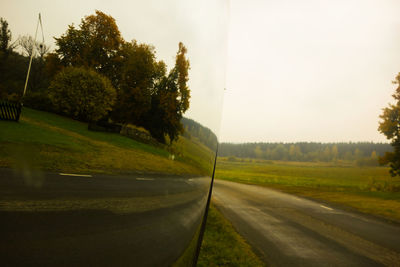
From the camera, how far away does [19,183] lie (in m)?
0.29

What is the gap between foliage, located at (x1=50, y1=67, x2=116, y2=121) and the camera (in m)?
0.49

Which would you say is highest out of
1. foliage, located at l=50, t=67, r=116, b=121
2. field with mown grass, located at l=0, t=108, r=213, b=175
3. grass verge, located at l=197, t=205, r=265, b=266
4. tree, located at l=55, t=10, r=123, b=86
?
tree, located at l=55, t=10, r=123, b=86

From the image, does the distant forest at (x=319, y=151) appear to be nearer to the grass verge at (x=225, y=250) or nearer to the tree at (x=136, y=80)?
the grass verge at (x=225, y=250)

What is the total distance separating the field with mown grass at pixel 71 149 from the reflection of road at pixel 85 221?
21mm

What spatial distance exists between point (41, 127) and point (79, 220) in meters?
0.20

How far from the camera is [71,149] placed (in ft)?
1.34

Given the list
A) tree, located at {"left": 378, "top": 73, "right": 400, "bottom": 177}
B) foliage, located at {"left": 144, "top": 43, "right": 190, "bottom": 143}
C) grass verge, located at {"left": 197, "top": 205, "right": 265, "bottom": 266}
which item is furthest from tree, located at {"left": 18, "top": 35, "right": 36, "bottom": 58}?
tree, located at {"left": 378, "top": 73, "right": 400, "bottom": 177}

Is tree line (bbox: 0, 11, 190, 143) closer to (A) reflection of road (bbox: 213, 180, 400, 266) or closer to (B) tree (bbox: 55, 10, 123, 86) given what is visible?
(B) tree (bbox: 55, 10, 123, 86)

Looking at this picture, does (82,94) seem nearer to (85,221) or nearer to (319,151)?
(85,221)

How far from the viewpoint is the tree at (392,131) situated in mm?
26891

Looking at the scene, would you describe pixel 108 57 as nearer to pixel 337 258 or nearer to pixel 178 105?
pixel 178 105

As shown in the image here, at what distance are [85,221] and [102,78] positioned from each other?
1.03 ft

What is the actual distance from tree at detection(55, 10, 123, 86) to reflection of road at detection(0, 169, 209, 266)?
24cm

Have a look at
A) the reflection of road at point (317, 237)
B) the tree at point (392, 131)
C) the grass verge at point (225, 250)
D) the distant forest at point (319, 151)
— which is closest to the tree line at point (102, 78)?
the grass verge at point (225, 250)
